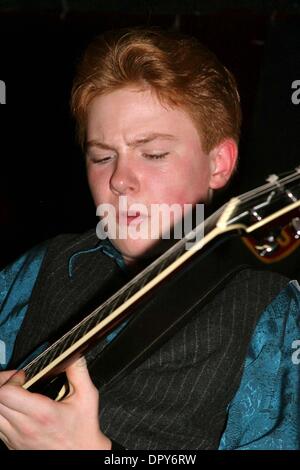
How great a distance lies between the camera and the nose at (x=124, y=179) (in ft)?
3.06

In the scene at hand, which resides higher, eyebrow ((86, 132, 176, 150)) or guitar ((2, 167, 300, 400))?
eyebrow ((86, 132, 176, 150))

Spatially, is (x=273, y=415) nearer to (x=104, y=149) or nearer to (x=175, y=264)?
(x=175, y=264)

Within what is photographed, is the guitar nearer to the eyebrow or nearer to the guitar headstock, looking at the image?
the guitar headstock

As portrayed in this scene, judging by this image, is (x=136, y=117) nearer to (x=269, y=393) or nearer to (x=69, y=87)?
(x=269, y=393)

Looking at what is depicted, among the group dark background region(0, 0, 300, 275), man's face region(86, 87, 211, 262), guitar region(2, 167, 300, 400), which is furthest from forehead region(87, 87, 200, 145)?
dark background region(0, 0, 300, 275)

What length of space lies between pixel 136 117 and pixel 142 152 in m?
0.05

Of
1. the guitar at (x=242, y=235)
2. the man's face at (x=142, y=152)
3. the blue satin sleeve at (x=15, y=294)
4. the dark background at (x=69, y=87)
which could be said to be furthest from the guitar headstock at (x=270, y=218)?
the dark background at (x=69, y=87)

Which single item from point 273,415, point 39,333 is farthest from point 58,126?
point 273,415

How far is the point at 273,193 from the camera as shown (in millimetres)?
740

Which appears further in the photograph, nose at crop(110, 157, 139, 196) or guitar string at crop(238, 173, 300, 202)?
nose at crop(110, 157, 139, 196)

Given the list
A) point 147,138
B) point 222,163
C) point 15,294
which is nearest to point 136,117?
point 147,138

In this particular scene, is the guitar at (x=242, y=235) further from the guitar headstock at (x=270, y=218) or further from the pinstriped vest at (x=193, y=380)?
the pinstriped vest at (x=193, y=380)

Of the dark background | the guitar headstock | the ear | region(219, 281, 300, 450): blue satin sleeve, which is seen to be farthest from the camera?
the dark background

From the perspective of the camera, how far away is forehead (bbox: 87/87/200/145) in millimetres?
927
